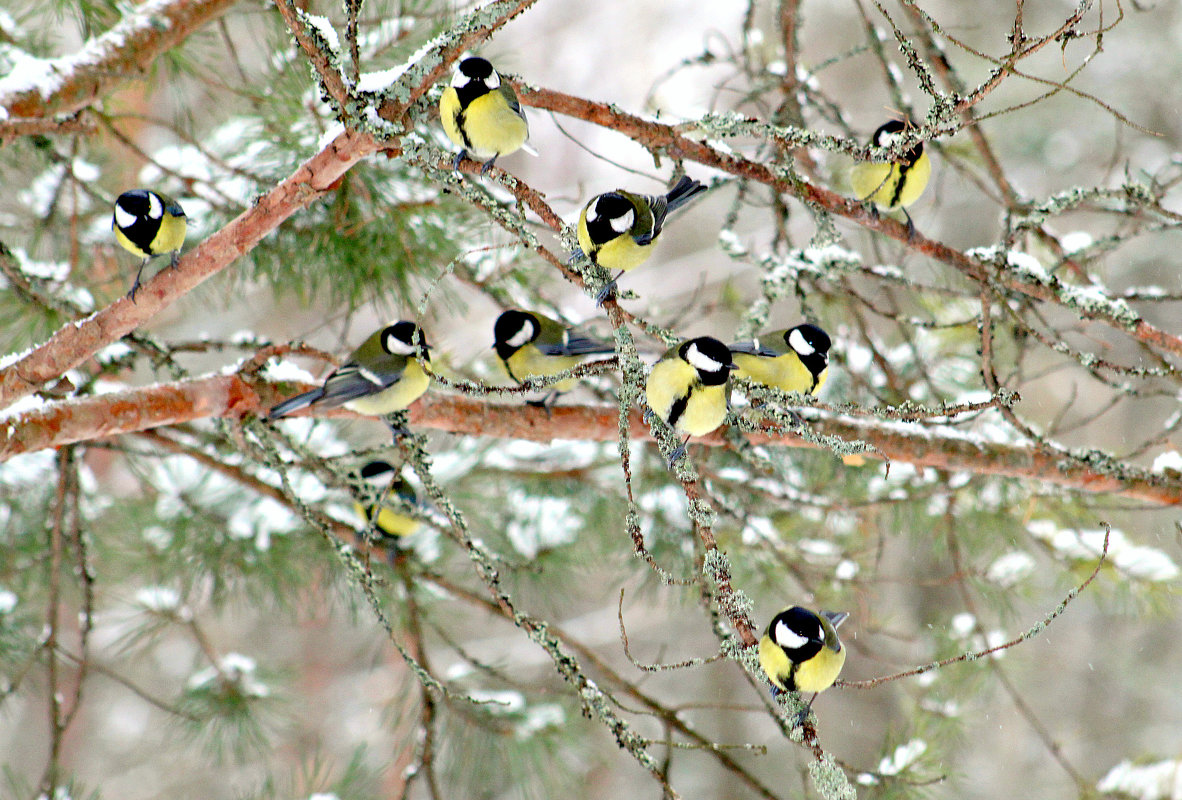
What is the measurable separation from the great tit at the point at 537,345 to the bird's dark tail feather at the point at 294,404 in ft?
1.49

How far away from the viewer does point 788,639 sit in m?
1.13

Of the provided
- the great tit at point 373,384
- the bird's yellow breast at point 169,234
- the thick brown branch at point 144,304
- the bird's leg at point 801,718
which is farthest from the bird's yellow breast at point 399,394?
the bird's leg at point 801,718

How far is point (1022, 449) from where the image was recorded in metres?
1.61

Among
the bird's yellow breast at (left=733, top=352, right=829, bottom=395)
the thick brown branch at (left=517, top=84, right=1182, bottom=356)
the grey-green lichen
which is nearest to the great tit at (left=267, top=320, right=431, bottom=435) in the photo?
the thick brown branch at (left=517, top=84, right=1182, bottom=356)

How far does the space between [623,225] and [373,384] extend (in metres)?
0.47

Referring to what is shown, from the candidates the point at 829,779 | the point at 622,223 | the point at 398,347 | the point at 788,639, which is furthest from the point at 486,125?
the point at 829,779

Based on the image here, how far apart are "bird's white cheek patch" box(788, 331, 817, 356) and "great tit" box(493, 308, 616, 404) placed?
37cm

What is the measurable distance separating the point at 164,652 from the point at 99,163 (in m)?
5.76

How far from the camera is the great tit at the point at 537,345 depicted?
178 cm

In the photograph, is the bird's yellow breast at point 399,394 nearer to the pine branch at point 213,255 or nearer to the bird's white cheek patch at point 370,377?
the bird's white cheek patch at point 370,377

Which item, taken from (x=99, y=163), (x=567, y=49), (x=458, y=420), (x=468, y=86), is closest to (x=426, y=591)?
(x=458, y=420)

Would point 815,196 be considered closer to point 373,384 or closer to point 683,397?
point 683,397

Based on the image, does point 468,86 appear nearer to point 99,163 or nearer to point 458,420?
point 458,420

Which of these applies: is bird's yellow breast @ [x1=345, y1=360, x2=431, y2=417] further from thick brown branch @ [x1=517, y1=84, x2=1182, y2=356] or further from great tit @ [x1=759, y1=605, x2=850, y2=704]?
great tit @ [x1=759, y1=605, x2=850, y2=704]
